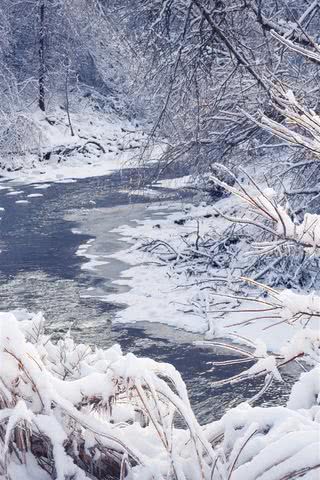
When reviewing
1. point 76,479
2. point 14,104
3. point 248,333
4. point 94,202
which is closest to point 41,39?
point 14,104

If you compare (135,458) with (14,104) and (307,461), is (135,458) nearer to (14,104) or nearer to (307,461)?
(307,461)

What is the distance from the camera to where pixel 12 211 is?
60.8 ft

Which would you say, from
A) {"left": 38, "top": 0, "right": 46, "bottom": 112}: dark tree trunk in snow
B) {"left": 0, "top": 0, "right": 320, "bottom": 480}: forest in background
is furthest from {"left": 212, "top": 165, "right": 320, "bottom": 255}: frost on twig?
{"left": 38, "top": 0, "right": 46, "bottom": 112}: dark tree trunk in snow

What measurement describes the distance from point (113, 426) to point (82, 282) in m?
9.42

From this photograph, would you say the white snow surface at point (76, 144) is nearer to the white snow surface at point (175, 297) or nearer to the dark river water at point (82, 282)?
the dark river water at point (82, 282)

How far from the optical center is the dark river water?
775 centimetres

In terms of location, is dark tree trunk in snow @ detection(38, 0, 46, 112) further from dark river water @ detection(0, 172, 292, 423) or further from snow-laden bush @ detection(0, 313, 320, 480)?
snow-laden bush @ detection(0, 313, 320, 480)

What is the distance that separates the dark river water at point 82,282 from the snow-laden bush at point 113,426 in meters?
2.16

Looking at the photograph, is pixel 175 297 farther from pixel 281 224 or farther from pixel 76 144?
pixel 76 144

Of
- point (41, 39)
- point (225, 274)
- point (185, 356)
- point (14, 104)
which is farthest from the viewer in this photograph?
point (41, 39)

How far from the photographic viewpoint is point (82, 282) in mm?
11797

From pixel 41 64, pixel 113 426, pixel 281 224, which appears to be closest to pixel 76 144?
pixel 41 64

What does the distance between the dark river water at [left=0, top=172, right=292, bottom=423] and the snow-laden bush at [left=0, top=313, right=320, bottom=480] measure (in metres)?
2.16

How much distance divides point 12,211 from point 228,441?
16813 mm
